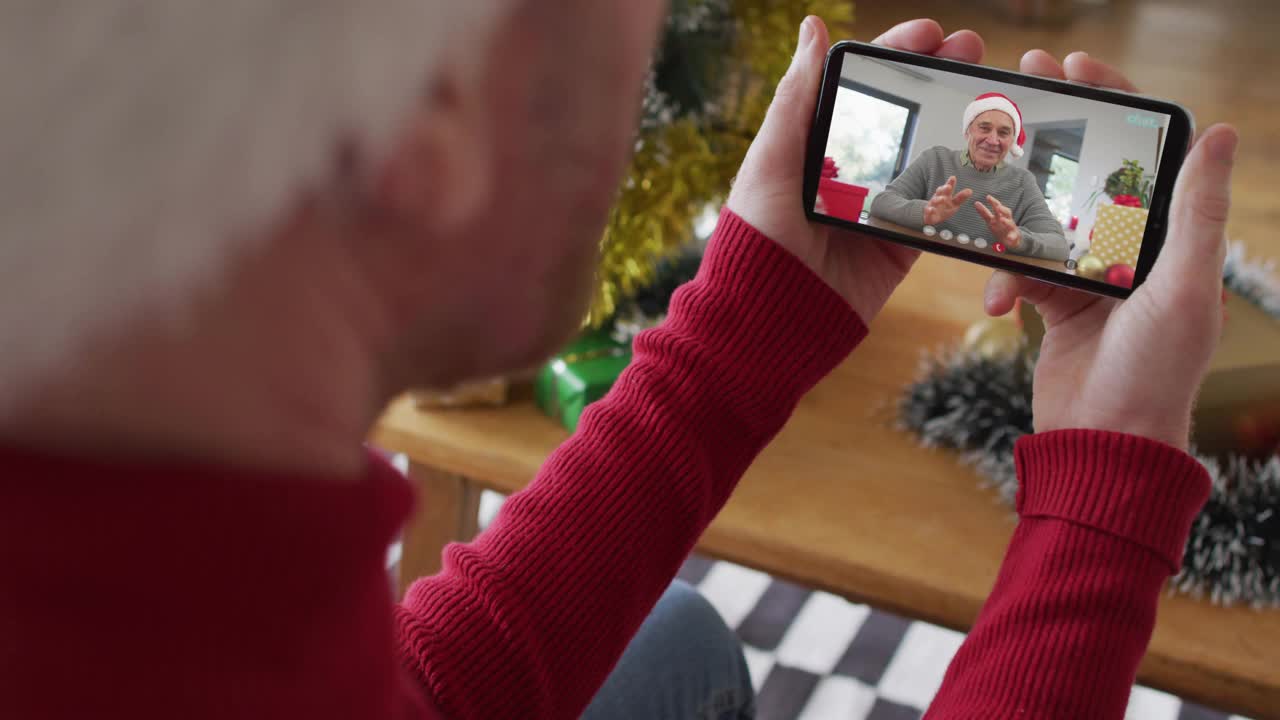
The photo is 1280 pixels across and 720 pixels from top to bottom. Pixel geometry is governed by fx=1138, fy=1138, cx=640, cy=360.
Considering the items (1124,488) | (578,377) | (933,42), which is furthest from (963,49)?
(578,377)

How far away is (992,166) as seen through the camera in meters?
0.64

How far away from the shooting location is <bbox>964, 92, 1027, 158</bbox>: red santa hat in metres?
0.63

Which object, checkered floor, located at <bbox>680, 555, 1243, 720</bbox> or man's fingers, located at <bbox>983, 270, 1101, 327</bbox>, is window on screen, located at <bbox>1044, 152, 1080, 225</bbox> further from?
checkered floor, located at <bbox>680, 555, 1243, 720</bbox>

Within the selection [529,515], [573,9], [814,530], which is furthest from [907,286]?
[573,9]

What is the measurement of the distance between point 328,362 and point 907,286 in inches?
35.3

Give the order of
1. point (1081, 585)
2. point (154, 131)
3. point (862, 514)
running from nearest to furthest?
1. point (154, 131)
2. point (1081, 585)
3. point (862, 514)

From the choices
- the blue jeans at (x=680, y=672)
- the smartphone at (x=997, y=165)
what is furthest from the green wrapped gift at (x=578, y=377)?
the smartphone at (x=997, y=165)

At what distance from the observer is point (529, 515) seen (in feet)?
2.02

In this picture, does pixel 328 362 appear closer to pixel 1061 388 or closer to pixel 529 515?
pixel 529 515

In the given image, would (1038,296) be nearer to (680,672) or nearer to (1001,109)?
(1001,109)

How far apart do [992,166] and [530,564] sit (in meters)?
0.34

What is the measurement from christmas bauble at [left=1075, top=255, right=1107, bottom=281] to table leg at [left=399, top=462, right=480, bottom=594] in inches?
20.6

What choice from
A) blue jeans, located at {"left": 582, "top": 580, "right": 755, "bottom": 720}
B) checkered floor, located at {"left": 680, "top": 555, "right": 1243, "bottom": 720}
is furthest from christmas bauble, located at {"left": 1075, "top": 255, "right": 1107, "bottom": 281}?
checkered floor, located at {"left": 680, "top": 555, "right": 1243, "bottom": 720}

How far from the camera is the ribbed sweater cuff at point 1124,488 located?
0.57 meters
